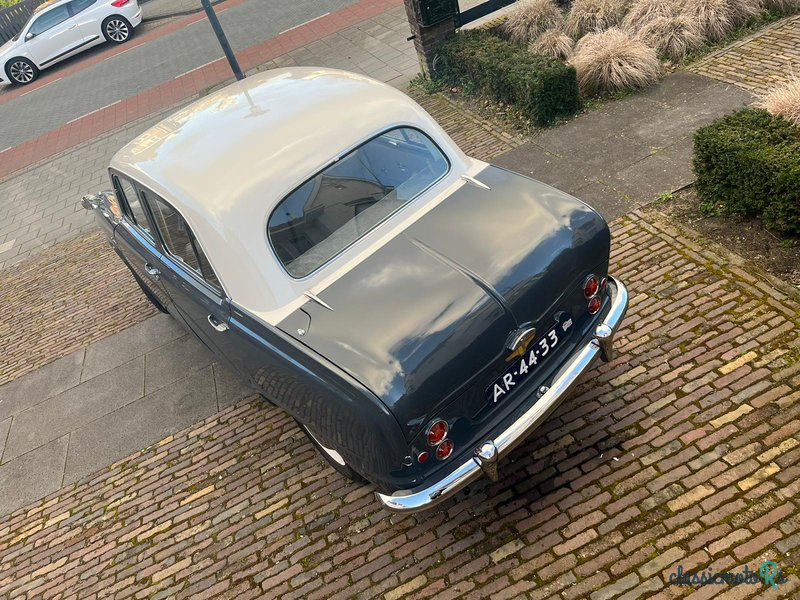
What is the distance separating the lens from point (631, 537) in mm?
3369

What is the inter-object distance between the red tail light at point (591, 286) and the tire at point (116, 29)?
17.6 m

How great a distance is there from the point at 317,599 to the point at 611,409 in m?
2.14

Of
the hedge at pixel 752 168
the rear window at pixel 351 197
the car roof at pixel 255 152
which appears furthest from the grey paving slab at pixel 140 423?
the hedge at pixel 752 168

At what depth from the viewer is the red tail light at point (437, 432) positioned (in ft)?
10.0

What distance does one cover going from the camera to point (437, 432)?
3084 millimetres

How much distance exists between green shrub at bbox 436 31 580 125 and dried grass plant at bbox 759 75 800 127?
2203 mm

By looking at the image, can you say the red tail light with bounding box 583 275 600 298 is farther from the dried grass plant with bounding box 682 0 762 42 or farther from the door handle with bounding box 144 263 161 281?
the dried grass plant with bounding box 682 0 762 42

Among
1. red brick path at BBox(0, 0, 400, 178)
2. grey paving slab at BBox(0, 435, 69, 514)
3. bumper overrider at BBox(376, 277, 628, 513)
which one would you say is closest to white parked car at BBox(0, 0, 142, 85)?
red brick path at BBox(0, 0, 400, 178)

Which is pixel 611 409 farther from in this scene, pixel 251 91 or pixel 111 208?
pixel 111 208

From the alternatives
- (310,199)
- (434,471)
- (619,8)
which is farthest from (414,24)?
(434,471)

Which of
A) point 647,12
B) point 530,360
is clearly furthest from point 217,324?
point 647,12

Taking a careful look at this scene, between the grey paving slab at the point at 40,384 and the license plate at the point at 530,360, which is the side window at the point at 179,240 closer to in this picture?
the license plate at the point at 530,360

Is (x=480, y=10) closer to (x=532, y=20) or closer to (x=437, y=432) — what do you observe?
(x=532, y=20)

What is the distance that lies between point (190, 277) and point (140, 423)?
1760 millimetres
